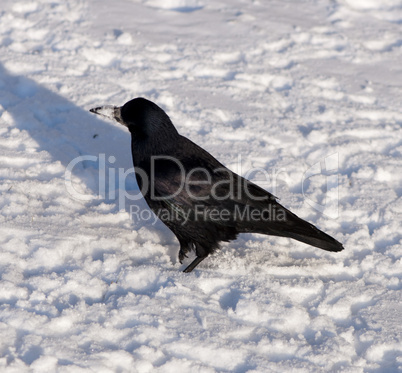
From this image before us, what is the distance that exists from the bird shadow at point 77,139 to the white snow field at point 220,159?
2 cm

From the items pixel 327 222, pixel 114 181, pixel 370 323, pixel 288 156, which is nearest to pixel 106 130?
pixel 114 181

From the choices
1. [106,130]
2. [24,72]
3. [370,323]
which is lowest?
[370,323]

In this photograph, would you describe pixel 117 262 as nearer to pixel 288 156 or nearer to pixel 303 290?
pixel 303 290

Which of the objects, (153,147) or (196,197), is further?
(153,147)

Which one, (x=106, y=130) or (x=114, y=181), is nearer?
(x=114, y=181)

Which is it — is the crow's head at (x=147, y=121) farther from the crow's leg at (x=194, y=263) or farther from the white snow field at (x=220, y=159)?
the crow's leg at (x=194, y=263)

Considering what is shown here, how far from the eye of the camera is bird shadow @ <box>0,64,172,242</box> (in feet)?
14.1

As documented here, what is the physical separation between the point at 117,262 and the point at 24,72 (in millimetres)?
2624

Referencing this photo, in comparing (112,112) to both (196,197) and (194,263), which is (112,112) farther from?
(194,263)

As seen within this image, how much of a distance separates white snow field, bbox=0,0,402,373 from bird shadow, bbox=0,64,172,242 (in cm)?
2

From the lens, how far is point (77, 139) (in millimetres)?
4746

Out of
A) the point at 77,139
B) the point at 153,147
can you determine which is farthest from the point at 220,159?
the point at 77,139

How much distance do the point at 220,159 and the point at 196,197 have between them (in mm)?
1154

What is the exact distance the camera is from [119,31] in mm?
6008
